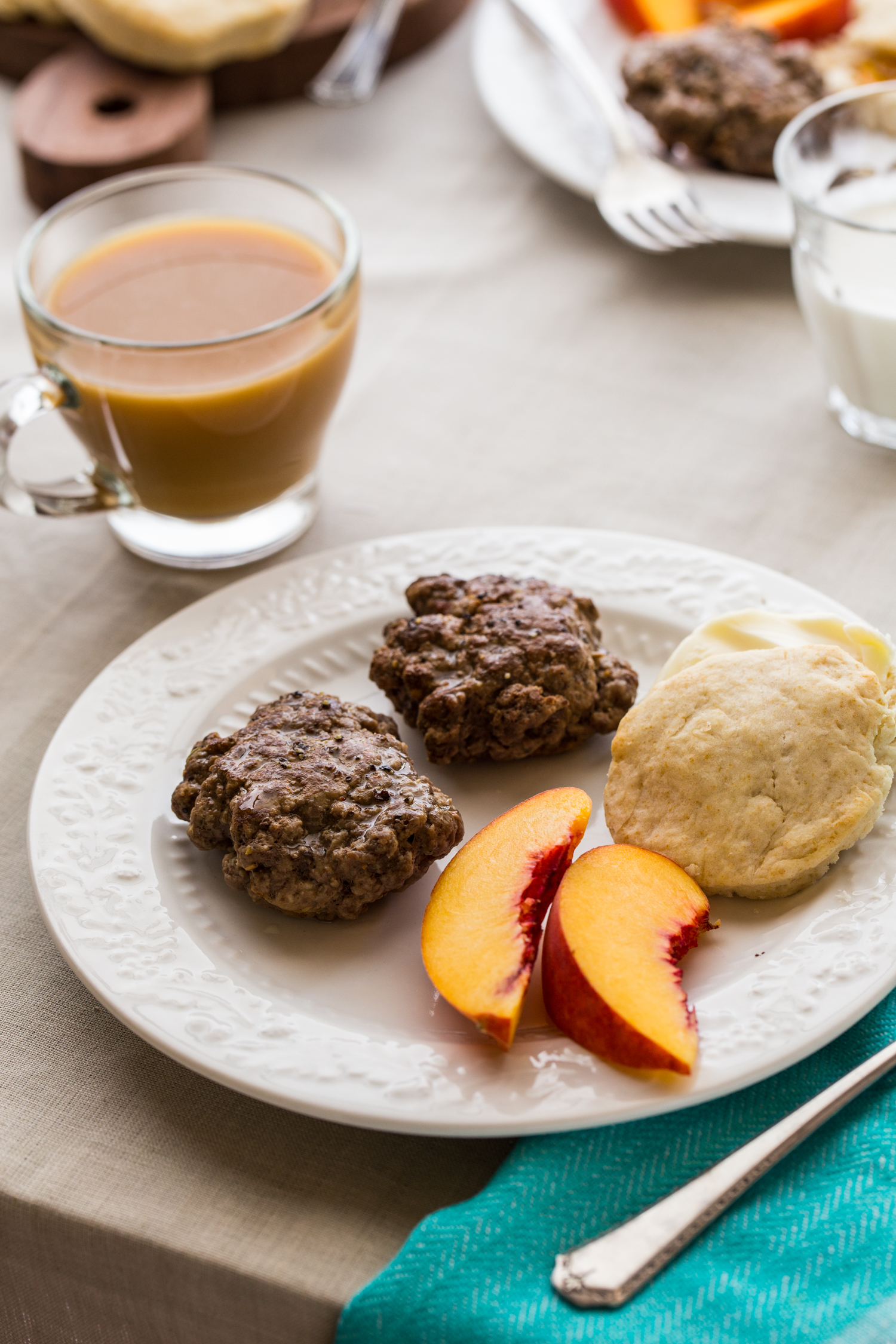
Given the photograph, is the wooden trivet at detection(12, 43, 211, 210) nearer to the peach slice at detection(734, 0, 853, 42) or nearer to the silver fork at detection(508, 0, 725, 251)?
the silver fork at detection(508, 0, 725, 251)

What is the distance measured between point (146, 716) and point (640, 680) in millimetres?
592

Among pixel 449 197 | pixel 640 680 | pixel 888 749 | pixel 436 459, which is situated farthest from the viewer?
pixel 449 197

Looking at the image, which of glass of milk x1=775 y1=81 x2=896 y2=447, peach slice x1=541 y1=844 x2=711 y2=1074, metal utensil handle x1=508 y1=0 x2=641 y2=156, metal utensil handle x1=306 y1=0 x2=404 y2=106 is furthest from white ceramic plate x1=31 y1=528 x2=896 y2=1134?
metal utensil handle x1=306 y1=0 x2=404 y2=106

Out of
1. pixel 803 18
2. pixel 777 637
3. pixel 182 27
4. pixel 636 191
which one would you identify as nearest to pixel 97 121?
pixel 182 27

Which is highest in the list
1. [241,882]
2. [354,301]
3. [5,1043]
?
[354,301]

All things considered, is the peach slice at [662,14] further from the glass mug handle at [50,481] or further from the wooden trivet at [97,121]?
the glass mug handle at [50,481]

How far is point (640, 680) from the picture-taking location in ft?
4.88

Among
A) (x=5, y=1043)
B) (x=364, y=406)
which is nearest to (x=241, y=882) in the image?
(x=5, y=1043)

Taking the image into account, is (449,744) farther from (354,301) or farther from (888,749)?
(354,301)

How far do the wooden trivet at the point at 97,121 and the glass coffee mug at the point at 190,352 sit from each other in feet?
1.82

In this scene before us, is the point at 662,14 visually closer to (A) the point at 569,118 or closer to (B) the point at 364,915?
(A) the point at 569,118

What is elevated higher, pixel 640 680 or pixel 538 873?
pixel 538 873

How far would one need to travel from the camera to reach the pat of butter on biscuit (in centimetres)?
132

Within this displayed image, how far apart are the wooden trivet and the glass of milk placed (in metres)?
1.15
